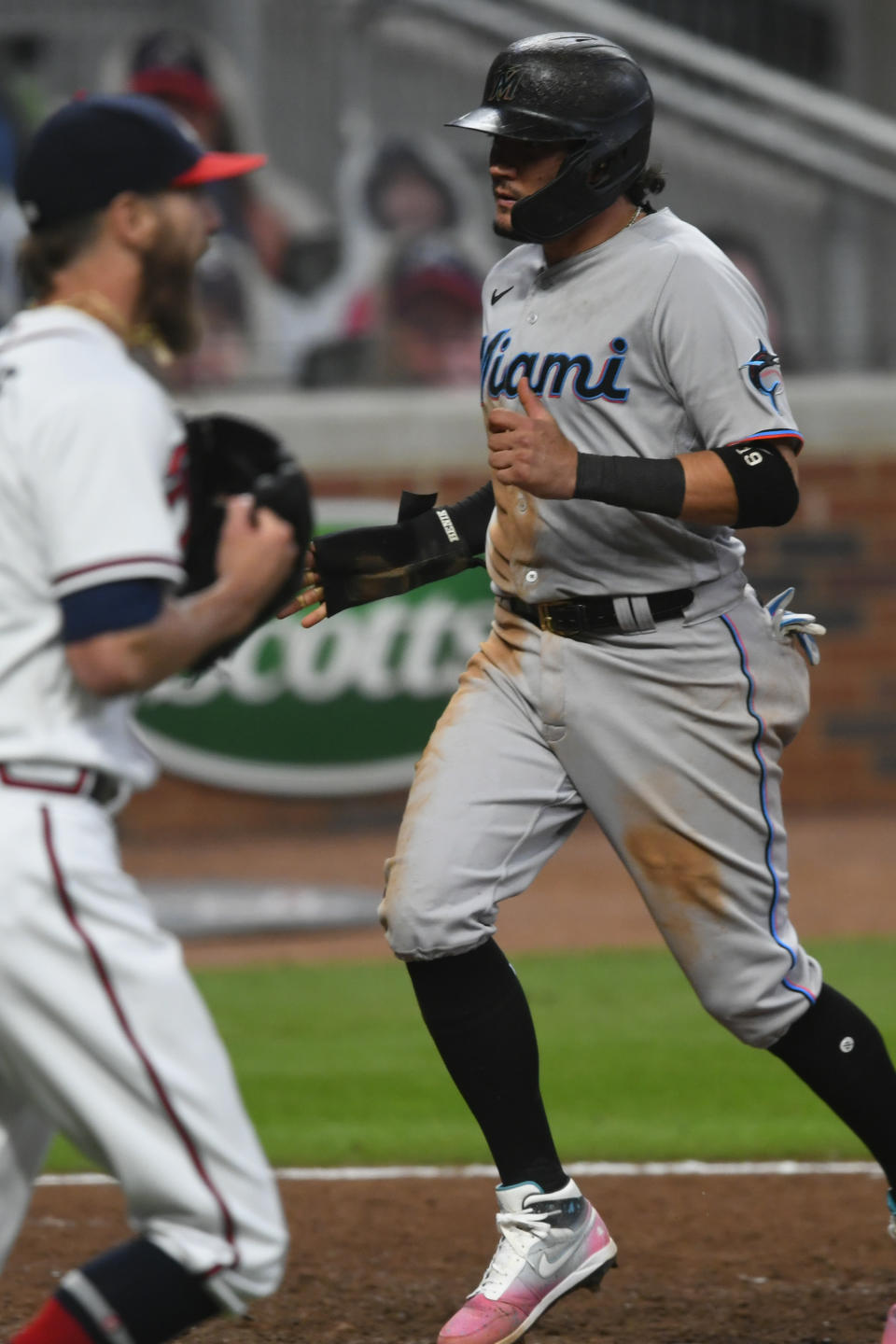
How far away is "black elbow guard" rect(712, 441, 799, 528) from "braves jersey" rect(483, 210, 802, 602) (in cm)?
3

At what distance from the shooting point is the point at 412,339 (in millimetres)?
11070

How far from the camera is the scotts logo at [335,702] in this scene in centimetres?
1021

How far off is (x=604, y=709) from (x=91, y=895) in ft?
4.16

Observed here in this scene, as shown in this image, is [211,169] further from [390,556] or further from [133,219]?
[390,556]

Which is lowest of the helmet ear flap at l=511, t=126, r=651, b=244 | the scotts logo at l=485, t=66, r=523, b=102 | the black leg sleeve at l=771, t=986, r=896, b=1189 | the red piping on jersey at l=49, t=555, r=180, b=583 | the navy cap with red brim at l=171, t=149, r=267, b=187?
the black leg sleeve at l=771, t=986, r=896, b=1189

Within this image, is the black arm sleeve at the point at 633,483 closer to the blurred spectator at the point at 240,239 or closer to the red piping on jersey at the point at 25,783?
the red piping on jersey at the point at 25,783

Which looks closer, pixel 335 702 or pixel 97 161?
pixel 97 161

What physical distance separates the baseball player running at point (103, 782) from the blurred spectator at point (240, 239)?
8365 mm

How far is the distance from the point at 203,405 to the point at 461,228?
70.6 inches

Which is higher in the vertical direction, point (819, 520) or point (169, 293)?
point (169, 293)

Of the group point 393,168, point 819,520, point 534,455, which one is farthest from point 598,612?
point 393,168

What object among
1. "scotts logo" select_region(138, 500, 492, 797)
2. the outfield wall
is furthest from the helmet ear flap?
the outfield wall

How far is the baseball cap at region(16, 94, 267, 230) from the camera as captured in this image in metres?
2.55

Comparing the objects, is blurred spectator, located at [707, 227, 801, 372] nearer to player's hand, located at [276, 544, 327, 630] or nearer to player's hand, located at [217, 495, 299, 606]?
player's hand, located at [276, 544, 327, 630]
